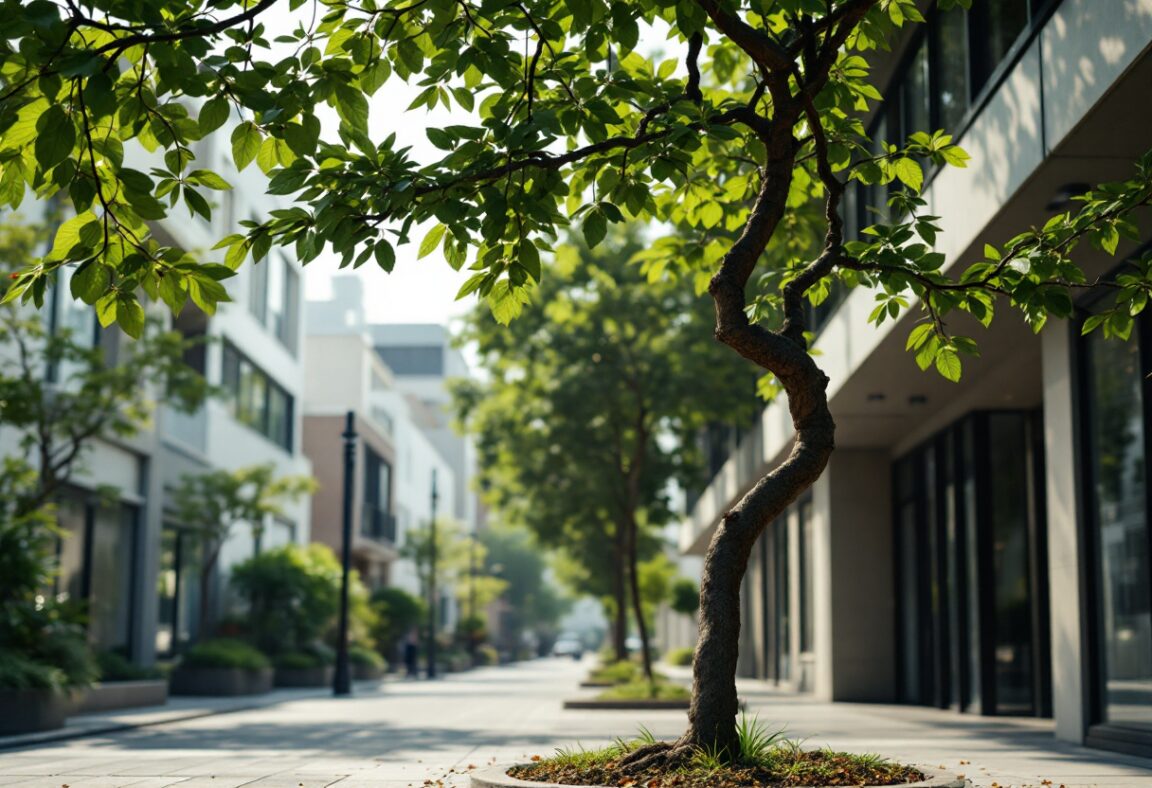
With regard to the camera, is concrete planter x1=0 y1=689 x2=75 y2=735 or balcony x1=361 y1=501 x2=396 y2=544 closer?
concrete planter x1=0 y1=689 x2=75 y2=735

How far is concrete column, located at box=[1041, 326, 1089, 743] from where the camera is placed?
13906 millimetres

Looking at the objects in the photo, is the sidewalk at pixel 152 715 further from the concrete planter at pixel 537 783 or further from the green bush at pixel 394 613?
the green bush at pixel 394 613

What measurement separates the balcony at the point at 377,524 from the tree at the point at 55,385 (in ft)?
115

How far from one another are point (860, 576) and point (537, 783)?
1909cm

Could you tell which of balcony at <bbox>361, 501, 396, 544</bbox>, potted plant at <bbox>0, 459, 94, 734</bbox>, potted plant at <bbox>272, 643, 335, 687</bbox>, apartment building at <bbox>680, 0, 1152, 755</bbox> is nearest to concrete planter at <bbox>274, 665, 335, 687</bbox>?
potted plant at <bbox>272, 643, 335, 687</bbox>

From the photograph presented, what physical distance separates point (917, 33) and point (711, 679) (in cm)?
1237

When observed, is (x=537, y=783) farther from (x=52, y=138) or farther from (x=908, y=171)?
(x=908, y=171)

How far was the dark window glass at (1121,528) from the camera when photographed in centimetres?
1275

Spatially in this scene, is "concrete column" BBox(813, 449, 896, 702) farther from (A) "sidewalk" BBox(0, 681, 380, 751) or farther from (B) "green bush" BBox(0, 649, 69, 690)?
(B) "green bush" BBox(0, 649, 69, 690)

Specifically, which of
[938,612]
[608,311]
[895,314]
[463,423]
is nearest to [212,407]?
[463,423]

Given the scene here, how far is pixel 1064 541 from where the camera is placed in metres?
14.2

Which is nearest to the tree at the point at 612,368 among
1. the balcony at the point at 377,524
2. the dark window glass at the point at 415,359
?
the balcony at the point at 377,524

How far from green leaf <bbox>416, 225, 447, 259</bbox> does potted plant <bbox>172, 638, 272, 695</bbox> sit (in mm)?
24975

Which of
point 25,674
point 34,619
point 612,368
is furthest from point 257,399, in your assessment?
point 25,674
